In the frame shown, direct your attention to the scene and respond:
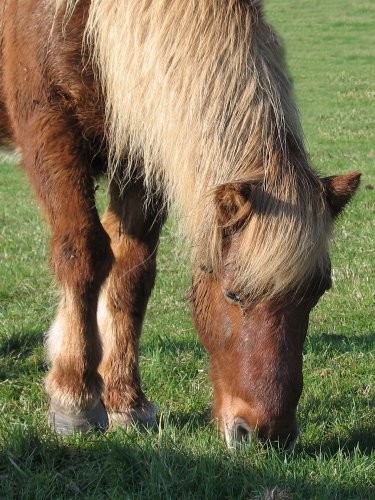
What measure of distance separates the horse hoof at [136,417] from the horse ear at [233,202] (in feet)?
4.24

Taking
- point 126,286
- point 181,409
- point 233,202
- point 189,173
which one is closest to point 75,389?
point 181,409

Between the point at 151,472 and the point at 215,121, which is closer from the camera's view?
the point at 151,472

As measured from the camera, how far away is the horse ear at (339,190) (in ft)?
12.9

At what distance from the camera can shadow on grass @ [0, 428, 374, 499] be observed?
11.5ft

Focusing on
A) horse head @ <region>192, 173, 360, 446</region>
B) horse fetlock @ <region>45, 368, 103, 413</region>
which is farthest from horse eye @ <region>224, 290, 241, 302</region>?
horse fetlock @ <region>45, 368, 103, 413</region>

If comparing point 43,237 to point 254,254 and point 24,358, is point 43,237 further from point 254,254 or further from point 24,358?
point 254,254

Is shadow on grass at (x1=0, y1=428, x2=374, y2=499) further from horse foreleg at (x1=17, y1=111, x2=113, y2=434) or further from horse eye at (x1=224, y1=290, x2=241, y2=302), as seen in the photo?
horse eye at (x1=224, y1=290, x2=241, y2=302)

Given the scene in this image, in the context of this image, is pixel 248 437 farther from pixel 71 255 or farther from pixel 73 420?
pixel 71 255

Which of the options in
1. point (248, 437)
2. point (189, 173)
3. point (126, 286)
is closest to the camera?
point (248, 437)

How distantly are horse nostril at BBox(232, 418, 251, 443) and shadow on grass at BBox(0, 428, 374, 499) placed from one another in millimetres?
63

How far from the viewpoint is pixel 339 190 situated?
397 cm

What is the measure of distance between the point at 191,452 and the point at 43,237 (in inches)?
234

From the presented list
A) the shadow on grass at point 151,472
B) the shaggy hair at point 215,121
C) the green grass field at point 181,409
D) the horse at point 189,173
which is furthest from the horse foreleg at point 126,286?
the shadow on grass at point 151,472

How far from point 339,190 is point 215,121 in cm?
63
